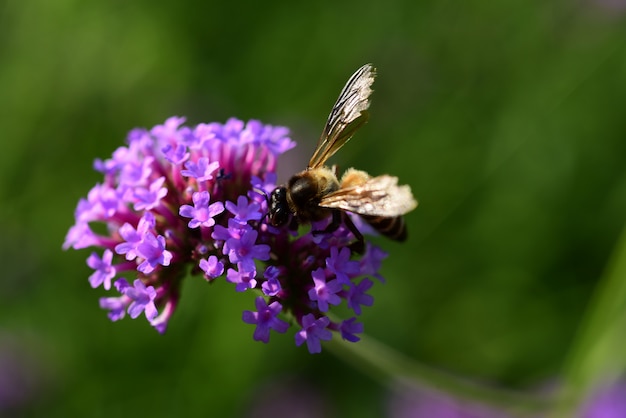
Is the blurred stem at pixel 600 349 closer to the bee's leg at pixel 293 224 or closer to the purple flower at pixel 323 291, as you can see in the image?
the purple flower at pixel 323 291

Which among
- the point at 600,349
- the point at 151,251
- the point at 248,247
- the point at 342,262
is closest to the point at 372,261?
the point at 342,262

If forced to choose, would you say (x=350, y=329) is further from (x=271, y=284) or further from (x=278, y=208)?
(x=278, y=208)

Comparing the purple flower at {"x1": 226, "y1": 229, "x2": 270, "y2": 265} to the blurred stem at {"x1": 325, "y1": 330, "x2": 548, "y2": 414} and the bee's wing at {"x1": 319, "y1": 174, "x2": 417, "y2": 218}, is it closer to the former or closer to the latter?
the bee's wing at {"x1": 319, "y1": 174, "x2": 417, "y2": 218}

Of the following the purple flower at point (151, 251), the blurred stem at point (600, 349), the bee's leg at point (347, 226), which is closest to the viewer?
the purple flower at point (151, 251)

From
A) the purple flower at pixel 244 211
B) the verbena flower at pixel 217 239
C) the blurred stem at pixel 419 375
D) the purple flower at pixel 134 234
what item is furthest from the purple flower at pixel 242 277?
the blurred stem at pixel 419 375

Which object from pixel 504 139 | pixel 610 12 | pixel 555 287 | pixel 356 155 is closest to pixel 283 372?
pixel 356 155

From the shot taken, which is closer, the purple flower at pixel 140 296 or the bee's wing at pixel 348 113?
the purple flower at pixel 140 296

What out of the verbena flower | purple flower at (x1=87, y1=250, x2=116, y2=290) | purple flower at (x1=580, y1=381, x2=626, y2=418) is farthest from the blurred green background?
purple flower at (x1=87, y1=250, x2=116, y2=290)
